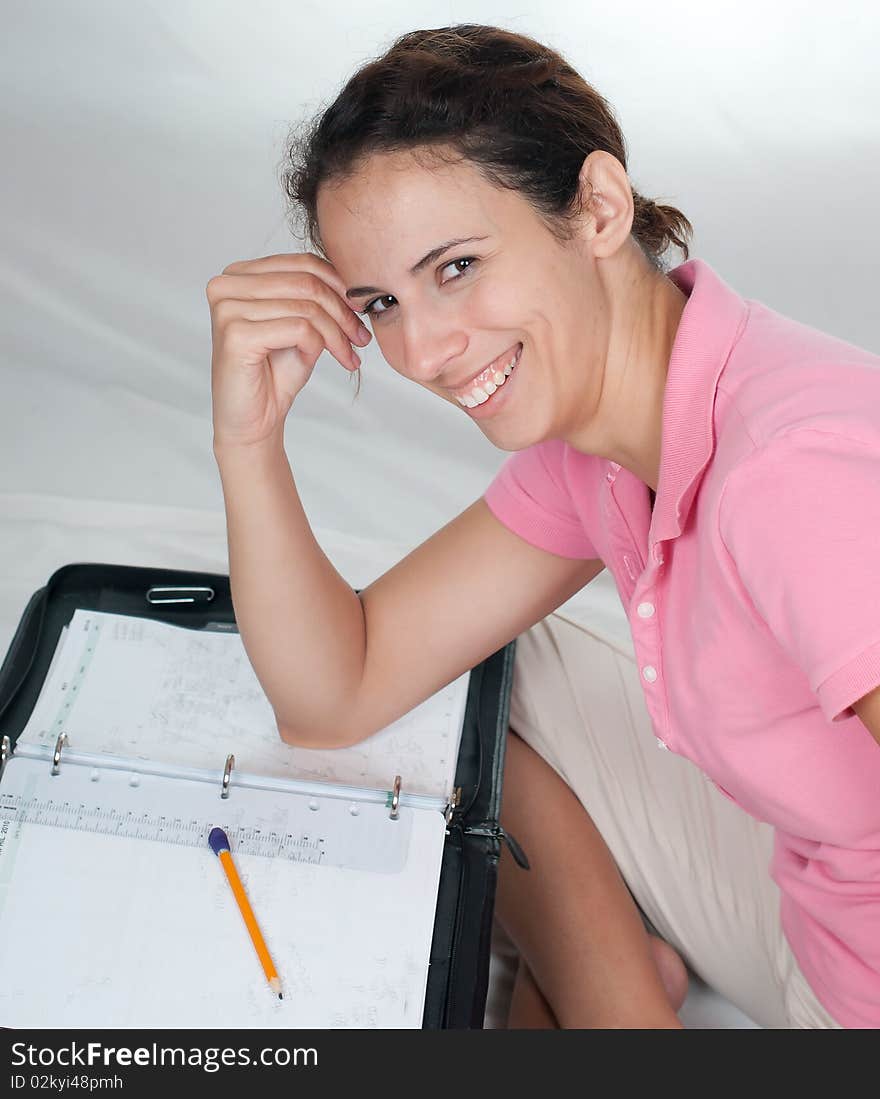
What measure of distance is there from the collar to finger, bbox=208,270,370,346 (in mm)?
343

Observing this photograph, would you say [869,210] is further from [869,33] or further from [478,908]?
[478,908]

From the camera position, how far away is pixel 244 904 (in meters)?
1.19

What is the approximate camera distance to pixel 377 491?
231 centimetres

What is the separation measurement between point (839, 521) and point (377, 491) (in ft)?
4.78

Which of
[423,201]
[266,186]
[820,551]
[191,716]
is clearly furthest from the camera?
[266,186]

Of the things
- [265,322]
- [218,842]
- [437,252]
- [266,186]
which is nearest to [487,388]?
[437,252]

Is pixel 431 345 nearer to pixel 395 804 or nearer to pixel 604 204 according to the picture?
pixel 604 204

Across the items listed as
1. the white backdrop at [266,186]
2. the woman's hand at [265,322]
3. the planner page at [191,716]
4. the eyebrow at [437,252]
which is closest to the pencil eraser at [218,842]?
the planner page at [191,716]

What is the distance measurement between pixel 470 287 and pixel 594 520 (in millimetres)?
341

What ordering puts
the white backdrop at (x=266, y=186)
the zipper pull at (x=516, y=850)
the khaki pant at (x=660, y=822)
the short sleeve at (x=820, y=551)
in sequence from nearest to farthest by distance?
the short sleeve at (x=820, y=551), the zipper pull at (x=516, y=850), the khaki pant at (x=660, y=822), the white backdrop at (x=266, y=186)

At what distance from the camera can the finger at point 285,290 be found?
4.23 ft

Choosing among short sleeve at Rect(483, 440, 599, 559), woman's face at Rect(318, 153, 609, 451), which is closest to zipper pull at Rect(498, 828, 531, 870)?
short sleeve at Rect(483, 440, 599, 559)

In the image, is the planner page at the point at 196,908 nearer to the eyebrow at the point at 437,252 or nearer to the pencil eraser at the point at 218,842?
the pencil eraser at the point at 218,842

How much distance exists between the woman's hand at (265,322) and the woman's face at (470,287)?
107 millimetres
